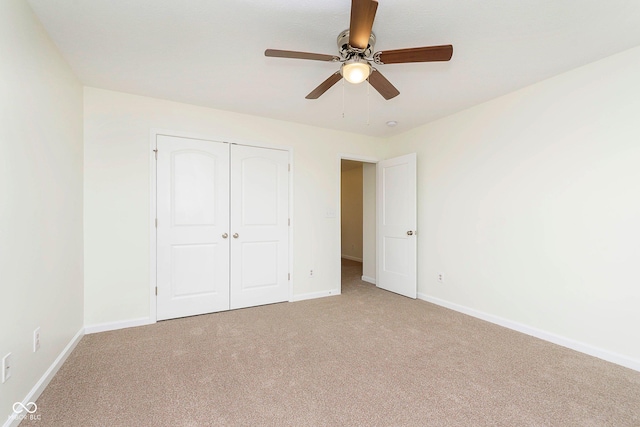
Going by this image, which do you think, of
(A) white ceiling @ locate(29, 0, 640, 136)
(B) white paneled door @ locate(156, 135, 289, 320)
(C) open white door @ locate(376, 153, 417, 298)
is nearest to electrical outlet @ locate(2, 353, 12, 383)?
(B) white paneled door @ locate(156, 135, 289, 320)

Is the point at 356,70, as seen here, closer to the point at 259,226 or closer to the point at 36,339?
the point at 259,226

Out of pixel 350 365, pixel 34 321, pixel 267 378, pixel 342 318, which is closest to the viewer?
pixel 34 321

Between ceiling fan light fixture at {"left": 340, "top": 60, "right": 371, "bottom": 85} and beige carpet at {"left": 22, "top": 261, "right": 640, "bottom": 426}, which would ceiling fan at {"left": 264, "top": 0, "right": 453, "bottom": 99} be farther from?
beige carpet at {"left": 22, "top": 261, "right": 640, "bottom": 426}

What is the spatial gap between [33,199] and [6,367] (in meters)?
0.96

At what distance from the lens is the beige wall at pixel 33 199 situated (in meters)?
1.48

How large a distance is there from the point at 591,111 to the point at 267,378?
338cm

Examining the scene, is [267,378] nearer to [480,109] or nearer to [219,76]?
[219,76]

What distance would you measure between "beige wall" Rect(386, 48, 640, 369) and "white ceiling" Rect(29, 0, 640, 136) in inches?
11.4

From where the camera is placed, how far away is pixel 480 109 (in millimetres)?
3182

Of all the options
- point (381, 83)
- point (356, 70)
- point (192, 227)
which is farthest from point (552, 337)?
point (192, 227)

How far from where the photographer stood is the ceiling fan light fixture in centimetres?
182

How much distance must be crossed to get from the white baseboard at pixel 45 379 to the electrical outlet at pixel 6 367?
23 cm

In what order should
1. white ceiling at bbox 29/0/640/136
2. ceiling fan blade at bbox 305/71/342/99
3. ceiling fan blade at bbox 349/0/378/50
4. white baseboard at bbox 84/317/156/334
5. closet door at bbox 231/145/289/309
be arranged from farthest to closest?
closet door at bbox 231/145/289/309
white baseboard at bbox 84/317/156/334
ceiling fan blade at bbox 305/71/342/99
white ceiling at bbox 29/0/640/136
ceiling fan blade at bbox 349/0/378/50

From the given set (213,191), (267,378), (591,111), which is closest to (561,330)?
(591,111)
